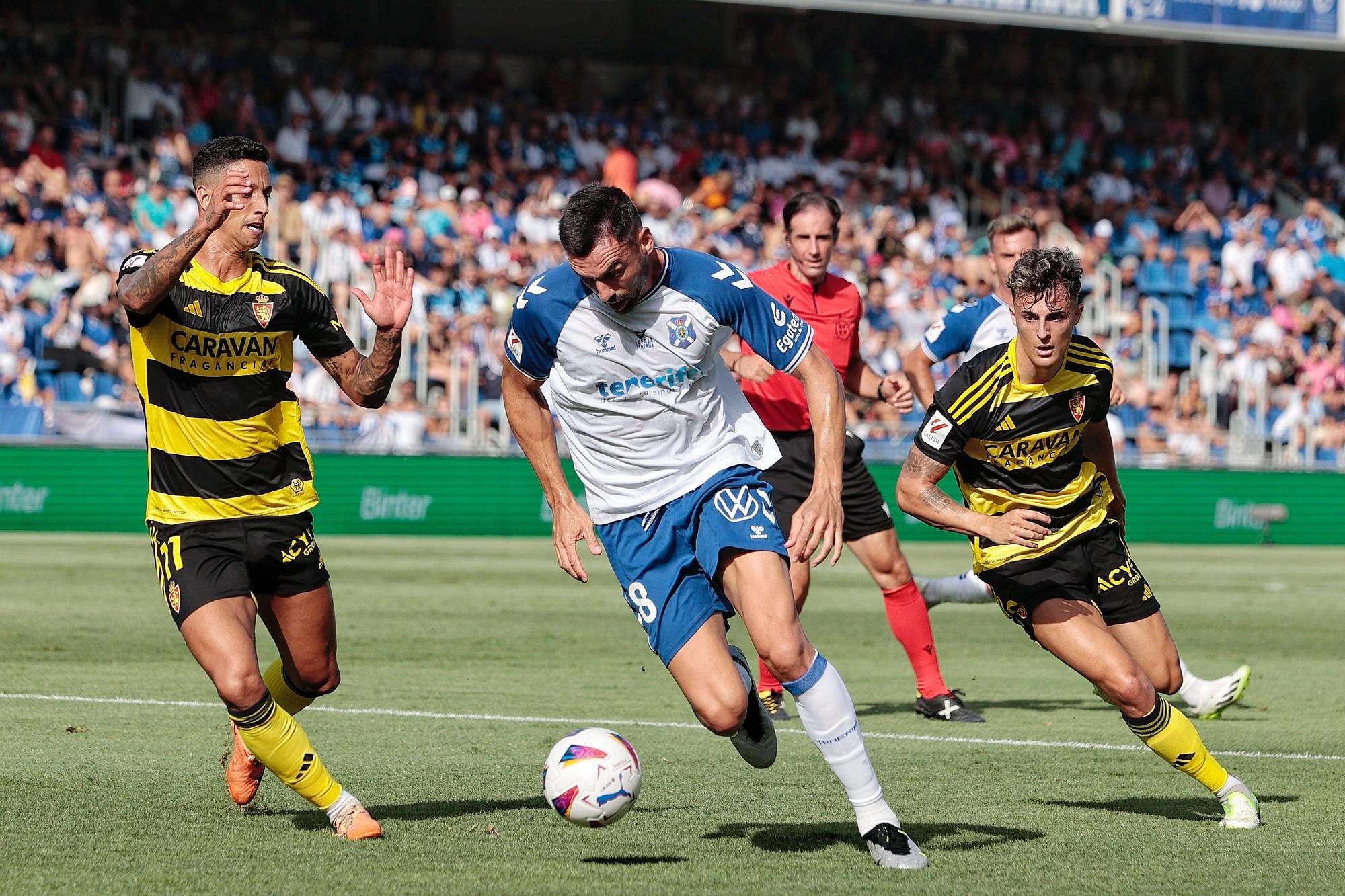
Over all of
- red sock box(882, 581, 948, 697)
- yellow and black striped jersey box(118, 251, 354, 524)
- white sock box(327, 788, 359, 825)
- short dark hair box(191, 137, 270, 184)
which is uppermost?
short dark hair box(191, 137, 270, 184)

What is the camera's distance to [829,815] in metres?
6.17

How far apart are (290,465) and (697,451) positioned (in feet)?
4.78

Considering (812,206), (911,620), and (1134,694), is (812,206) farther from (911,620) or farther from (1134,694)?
(1134,694)

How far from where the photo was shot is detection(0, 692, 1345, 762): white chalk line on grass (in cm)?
790

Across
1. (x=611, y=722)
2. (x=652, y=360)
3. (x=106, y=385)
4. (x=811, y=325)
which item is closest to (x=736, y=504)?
(x=652, y=360)

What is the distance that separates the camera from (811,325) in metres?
9.06

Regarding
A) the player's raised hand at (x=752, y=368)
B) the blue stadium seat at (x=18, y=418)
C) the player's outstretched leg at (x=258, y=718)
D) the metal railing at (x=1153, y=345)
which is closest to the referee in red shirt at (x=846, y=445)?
the player's raised hand at (x=752, y=368)

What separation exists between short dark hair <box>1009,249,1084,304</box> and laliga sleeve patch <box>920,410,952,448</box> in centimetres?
52

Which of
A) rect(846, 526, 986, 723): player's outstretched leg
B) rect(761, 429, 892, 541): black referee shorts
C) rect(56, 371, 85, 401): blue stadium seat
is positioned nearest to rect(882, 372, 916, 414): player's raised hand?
rect(761, 429, 892, 541): black referee shorts

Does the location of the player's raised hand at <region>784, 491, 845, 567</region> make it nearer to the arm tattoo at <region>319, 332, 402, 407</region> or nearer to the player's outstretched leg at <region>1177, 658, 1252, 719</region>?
the arm tattoo at <region>319, 332, 402, 407</region>

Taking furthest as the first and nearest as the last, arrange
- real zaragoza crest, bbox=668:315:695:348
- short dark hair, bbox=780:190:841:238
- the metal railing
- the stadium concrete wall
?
the metal railing
the stadium concrete wall
short dark hair, bbox=780:190:841:238
real zaragoza crest, bbox=668:315:695:348

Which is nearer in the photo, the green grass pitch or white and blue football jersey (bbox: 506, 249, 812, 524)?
the green grass pitch

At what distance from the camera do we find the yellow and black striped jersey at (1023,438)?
6344 mm

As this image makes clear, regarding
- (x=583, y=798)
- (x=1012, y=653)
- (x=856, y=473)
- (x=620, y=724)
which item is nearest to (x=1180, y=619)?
(x=1012, y=653)
